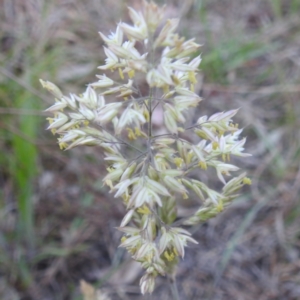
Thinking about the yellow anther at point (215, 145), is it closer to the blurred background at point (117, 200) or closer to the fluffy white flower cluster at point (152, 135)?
the fluffy white flower cluster at point (152, 135)

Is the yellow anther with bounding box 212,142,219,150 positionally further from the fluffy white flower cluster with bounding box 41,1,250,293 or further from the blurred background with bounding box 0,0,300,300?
the blurred background with bounding box 0,0,300,300

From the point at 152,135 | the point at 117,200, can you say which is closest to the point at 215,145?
the point at 152,135

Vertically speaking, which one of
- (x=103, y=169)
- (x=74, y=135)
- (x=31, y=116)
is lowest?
(x=103, y=169)

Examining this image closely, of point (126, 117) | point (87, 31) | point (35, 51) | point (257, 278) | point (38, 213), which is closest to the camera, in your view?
point (126, 117)

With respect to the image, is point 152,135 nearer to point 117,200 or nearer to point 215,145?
point 215,145

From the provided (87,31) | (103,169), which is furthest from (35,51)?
(103,169)

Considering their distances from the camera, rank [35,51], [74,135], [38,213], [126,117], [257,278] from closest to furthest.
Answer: [126,117], [74,135], [257,278], [38,213], [35,51]

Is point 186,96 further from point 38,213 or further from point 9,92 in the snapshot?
point 9,92
